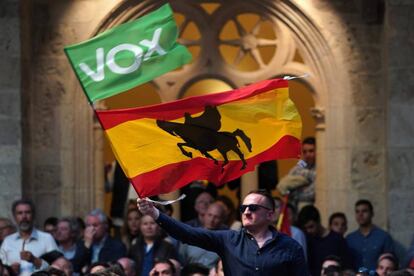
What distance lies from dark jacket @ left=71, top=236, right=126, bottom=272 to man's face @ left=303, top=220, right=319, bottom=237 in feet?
6.19

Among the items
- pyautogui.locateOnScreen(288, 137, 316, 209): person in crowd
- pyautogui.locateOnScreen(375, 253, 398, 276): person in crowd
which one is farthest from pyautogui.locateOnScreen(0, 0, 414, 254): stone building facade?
pyautogui.locateOnScreen(375, 253, 398, 276): person in crowd

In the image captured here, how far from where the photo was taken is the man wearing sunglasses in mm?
10062

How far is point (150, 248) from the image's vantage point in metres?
14.8

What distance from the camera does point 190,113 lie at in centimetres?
1121

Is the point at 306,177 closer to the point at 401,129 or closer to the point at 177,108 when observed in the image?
the point at 401,129

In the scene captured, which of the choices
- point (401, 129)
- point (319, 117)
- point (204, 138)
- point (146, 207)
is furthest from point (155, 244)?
point (146, 207)

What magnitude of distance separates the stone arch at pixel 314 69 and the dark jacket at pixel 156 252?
2745 millimetres

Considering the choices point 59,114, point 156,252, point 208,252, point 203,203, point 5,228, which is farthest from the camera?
point 59,114

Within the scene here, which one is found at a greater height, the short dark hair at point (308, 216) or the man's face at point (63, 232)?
the short dark hair at point (308, 216)

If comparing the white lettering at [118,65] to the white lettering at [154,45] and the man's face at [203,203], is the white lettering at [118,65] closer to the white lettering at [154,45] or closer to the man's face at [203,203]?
the white lettering at [154,45]

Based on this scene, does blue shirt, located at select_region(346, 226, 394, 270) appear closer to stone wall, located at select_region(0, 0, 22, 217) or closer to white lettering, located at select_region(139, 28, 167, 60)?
stone wall, located at select_region(0, 0, 22, 217)

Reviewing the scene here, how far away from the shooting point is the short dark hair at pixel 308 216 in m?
16.0

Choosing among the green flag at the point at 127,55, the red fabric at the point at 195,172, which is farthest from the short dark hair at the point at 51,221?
the red fabric at the point at 195,172

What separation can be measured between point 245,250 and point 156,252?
15.4 feet
